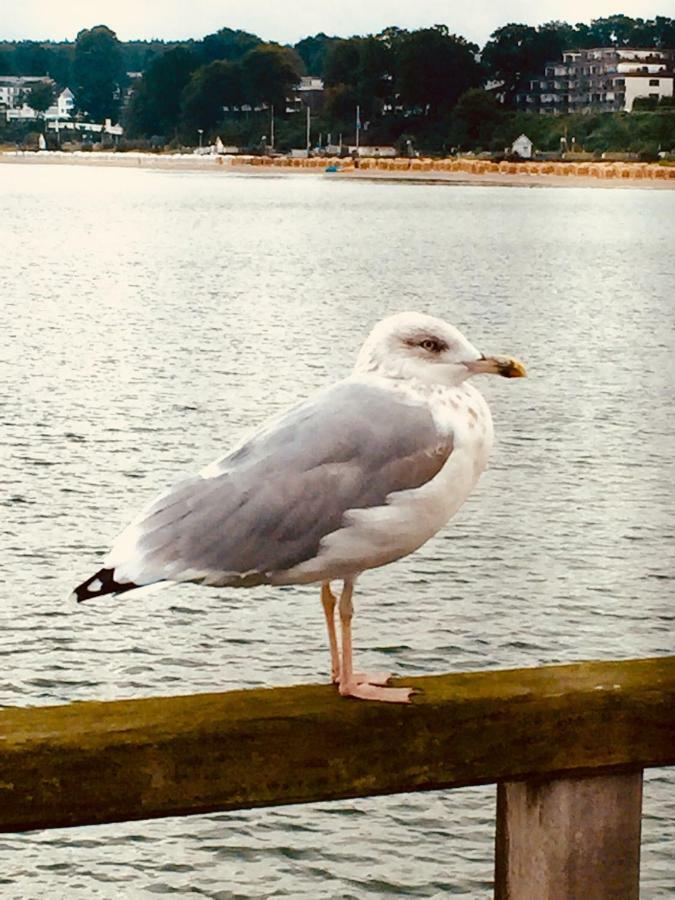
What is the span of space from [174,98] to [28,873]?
18927 cm

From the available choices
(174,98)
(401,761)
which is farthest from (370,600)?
(174,98)

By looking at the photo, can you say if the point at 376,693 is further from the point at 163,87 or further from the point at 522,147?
the point at 163,87

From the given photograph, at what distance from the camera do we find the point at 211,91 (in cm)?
18562

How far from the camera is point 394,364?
271cm

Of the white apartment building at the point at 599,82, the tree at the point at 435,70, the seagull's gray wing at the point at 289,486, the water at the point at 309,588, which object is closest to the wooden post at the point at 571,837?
the seagull's gray wing at the point at 289,486

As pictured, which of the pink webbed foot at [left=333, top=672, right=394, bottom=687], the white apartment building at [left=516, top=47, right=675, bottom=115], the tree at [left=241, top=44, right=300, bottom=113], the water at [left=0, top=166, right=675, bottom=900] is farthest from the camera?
the tree at [left=241, top=44, right=300, bottom=113]

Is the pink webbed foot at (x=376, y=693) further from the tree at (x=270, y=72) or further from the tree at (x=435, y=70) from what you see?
the tree at (x=270, y=72)

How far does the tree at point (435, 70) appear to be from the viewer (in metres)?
163

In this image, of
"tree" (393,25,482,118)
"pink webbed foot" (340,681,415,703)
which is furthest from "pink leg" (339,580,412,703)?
"tree" (393,25,482,118)

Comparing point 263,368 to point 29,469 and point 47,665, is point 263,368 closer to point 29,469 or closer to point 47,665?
point 29,469

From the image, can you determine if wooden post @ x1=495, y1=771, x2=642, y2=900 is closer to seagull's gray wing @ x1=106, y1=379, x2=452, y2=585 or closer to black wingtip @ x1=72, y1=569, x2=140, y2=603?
seagull's gray wing @ x1=106, y1=379, x2=452, y2=585

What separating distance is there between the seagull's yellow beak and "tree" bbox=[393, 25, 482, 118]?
16357 centimetres

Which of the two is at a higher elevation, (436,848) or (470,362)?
(470,362)

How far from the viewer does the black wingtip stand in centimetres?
248
